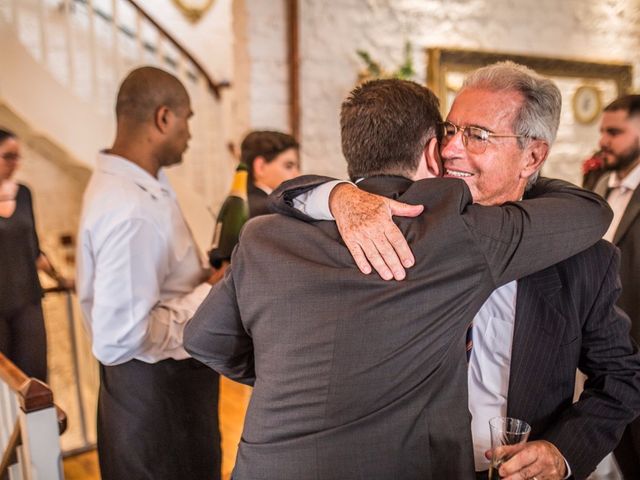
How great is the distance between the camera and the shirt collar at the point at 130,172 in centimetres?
188

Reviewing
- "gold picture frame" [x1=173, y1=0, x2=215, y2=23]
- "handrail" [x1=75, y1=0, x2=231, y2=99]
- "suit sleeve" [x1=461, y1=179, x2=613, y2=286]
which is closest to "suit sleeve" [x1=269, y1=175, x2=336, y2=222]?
"suit sleeve" [x1=461, y1=179, x2=613, y2=286]

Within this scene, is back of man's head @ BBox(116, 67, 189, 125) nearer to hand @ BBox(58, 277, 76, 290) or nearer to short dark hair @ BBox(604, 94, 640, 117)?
hand @ BBox(58, 277, 76, 290)

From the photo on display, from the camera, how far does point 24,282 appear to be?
2.78 metres

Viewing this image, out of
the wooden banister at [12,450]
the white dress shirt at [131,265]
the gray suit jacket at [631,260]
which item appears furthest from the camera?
the gray suit jacket at [631,260]

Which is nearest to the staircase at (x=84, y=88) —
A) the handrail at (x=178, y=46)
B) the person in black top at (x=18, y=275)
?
the handrail at (x=178, y=46)

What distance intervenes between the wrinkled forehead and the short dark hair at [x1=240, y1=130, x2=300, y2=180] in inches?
55.8

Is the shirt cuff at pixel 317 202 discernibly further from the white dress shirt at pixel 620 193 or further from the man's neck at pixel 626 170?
the man's neck at pixel 626 170

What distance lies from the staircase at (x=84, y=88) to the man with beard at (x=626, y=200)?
9.81 ft

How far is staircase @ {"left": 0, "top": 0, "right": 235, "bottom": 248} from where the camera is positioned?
15.4ft

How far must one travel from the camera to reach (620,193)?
2.71 metres

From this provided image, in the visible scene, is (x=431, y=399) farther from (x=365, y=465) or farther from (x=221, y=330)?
(x=221, y=330)

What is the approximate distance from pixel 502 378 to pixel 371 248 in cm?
54

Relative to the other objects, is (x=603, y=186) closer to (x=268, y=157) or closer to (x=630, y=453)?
(x=630, y=453)

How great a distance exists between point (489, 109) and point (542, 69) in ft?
12.3
